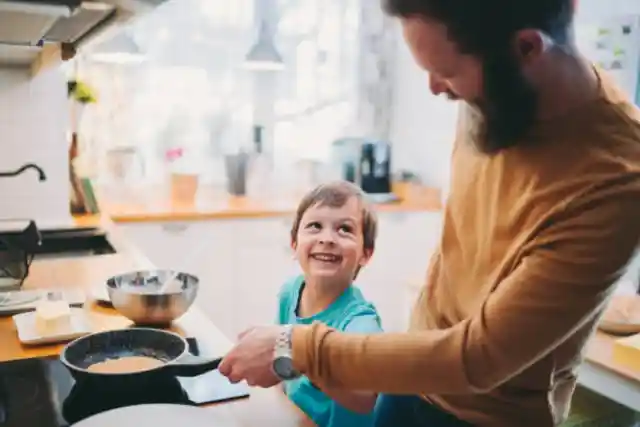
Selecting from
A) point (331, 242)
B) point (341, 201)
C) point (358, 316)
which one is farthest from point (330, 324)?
point (341, 201)

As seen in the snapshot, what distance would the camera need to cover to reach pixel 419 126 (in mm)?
3877

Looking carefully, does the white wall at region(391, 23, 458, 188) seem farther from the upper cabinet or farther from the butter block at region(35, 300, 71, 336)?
the butter block at region(35, 300, 71, 336)

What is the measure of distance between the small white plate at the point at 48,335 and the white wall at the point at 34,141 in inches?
44.1

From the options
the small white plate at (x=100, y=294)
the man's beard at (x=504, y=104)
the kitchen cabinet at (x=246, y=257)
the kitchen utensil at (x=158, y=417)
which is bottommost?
the kitchen cabinet at (x=246, y=257)

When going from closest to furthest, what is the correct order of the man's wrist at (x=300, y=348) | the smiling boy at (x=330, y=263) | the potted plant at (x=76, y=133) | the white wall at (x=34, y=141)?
the man's wrist at (x=300, y=348)
the smiling boy at (x=330, y=263)
the white wall at (x=34, y=141)
the potted plant at (x=76, y=133)

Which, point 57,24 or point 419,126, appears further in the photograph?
point 419,126

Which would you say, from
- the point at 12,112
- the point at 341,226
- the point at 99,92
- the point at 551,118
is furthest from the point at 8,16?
the point at 99,92

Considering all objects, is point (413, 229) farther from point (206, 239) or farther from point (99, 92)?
point (99, 92)

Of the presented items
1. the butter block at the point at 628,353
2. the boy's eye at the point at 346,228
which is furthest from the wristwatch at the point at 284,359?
the butter block at the point at 628,353

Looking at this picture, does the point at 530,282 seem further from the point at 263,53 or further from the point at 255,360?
the point at 263,53

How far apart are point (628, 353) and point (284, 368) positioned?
1.08 meters

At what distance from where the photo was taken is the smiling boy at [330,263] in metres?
1.37

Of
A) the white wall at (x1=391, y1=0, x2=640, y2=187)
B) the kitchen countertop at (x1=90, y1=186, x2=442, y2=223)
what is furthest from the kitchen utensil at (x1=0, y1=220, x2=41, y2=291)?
the white wall at (x1=391, y1=0, x2=640, y2=187)

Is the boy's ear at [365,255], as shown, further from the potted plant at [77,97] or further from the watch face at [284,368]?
the potted plant at [77,97]
